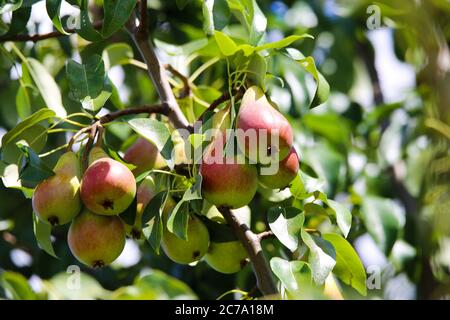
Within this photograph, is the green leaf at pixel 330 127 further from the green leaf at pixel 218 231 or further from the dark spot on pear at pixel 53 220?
the dark spot on pear at pixel 53 220

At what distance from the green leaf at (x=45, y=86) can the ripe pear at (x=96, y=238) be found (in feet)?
1.17

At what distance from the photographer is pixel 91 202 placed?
4.51 feet

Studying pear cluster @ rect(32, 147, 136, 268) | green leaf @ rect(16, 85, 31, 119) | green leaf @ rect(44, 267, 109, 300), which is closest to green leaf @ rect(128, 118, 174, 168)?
pear cluster @ rect(32, 147, 136, 268)

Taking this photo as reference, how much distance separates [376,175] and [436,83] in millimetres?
1251

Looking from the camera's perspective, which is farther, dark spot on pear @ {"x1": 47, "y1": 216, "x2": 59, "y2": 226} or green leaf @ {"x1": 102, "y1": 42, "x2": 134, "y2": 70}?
green leaf @ {"x1": 102, "y1": 42, "x2": 134, "y2": 70}

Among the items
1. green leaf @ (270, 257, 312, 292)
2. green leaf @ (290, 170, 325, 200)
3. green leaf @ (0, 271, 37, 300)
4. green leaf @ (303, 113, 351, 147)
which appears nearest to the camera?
green leaf @ (270, 257, 312, 292)

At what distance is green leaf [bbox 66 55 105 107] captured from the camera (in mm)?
1471

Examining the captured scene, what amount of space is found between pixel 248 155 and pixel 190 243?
19 cm

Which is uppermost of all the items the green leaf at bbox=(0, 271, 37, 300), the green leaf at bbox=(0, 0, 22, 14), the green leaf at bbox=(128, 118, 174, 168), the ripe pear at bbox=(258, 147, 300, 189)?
the green leaf at bbox=(0, 0, 22, 14)

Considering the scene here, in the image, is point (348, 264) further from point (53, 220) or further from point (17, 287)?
point (17, 287)

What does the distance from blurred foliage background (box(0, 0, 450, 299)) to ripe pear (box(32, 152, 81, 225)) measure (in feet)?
1.10

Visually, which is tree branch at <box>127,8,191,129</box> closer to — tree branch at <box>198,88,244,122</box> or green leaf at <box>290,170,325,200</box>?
tree branch at <box>198,88,244,122</box>

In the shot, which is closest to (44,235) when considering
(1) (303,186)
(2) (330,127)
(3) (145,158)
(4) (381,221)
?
(3) (145,158)
